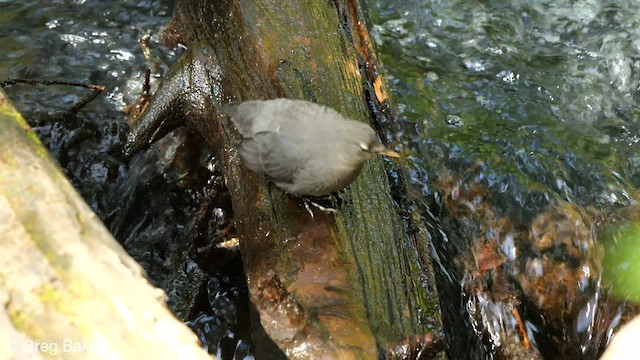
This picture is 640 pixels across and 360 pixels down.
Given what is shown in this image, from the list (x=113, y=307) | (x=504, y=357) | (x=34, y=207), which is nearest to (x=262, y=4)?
(x=34, y=207)

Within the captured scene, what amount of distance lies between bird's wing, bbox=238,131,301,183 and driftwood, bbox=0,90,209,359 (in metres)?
0.94

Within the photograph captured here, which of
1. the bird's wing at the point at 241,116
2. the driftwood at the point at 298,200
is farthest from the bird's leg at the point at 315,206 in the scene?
the bird's wing at the point at 241,116

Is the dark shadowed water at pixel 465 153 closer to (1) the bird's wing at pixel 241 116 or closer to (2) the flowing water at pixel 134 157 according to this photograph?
(2) the flowing water at pixel 134 157

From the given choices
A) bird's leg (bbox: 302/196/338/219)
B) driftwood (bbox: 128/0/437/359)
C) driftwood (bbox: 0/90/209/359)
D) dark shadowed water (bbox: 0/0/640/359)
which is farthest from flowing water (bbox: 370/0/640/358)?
driftwood (bbox: 0/90/209/359)

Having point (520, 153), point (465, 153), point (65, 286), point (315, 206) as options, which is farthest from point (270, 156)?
point (520, 153)

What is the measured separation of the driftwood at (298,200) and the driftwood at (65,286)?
0.61 metres

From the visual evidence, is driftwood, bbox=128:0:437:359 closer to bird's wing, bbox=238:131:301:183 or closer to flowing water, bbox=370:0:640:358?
bird's wing, bbox=238:131:301:183

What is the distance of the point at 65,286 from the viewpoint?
1.80 m

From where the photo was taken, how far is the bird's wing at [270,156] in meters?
2.85

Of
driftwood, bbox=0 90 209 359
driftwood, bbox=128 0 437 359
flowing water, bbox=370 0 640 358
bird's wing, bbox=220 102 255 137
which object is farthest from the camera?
flowing water, bbox=370 0 640 358

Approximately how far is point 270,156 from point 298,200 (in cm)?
24

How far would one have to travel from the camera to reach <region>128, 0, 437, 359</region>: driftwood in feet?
7.75

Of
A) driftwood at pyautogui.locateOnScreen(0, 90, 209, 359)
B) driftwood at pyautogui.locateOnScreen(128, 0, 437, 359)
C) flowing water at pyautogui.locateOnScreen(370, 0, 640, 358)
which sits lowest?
flowing water at pyautogui.locateOnScreen(370, 0, 640, 358)

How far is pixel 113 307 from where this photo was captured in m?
1.79
